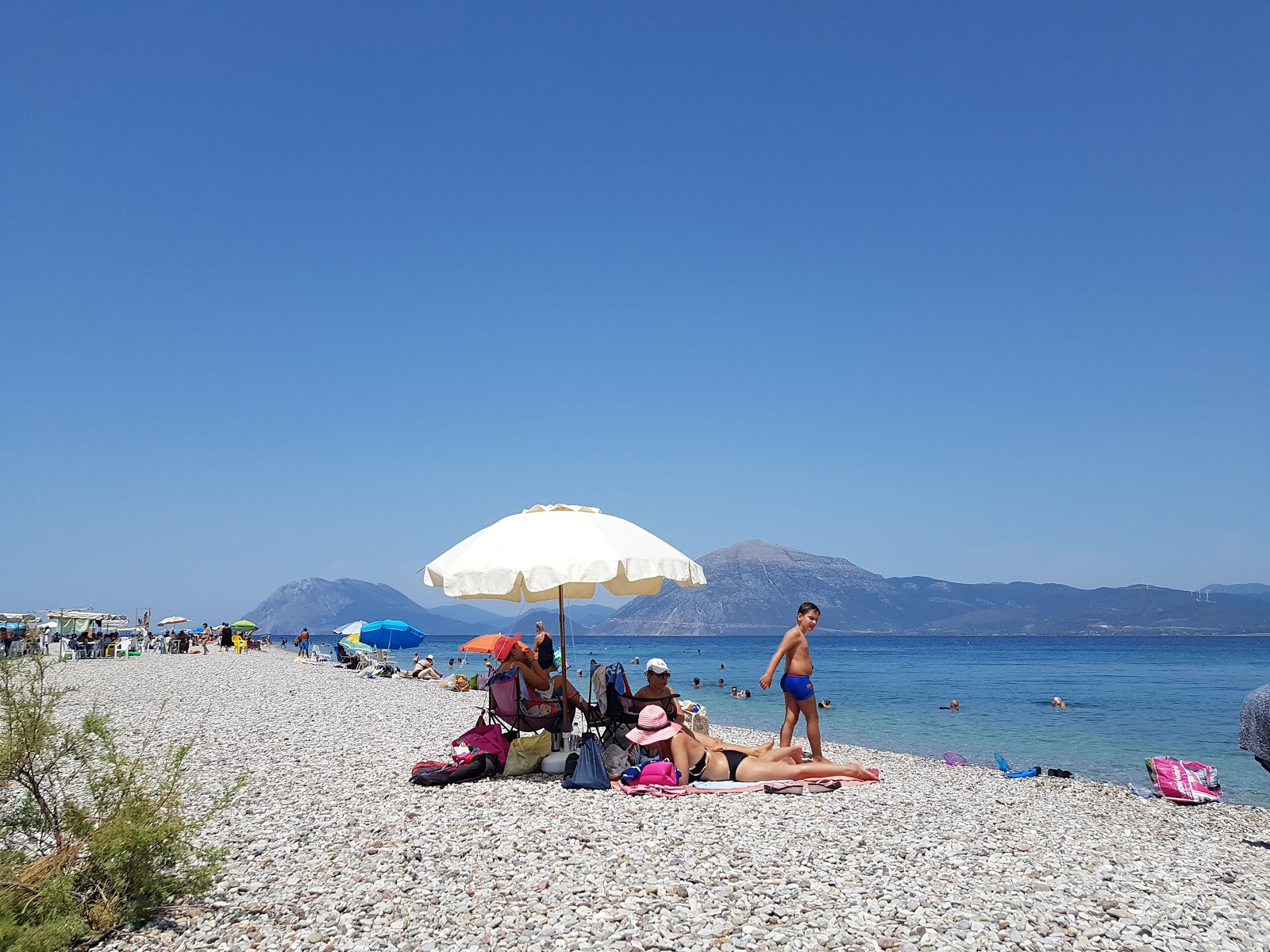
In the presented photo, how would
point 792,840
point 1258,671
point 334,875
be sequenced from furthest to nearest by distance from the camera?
1. point 1258,671
2. point 792,840
3. point 334,875

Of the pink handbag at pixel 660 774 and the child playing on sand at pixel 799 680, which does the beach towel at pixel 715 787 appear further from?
the child playing on sand at pixel 799 680

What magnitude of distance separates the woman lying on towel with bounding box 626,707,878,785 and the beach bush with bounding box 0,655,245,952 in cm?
425

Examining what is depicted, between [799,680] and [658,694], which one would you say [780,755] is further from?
[658,694]

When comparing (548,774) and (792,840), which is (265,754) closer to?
(548,774)

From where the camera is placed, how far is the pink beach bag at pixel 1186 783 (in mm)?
10695

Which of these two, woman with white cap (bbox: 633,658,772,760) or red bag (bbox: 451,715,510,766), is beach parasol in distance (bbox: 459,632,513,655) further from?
woman with white cap (bbox: 633,658,772,760)

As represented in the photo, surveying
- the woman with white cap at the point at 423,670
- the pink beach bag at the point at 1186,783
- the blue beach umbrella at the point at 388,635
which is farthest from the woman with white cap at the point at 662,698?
the blue beach umbrella at the point at 388,635

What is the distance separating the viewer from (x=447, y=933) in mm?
4148

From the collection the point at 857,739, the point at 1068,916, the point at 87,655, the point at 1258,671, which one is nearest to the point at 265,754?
the point at 1068,916

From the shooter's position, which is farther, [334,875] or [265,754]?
[265,754]

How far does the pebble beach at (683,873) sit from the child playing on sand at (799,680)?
0.96 m

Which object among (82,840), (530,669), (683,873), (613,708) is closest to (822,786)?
(613,708)

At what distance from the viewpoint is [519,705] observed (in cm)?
847

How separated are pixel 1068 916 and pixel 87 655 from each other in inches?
1631
